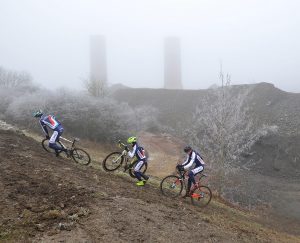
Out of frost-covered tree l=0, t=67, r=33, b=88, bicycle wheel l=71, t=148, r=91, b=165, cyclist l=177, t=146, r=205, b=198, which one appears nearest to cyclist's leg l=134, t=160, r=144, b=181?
cyclist l=177, t=146, r=205, b=198

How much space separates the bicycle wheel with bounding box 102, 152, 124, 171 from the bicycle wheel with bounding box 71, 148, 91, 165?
2.92ft

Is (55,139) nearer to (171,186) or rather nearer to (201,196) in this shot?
(171,186)

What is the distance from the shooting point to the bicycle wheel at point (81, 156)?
1531cm

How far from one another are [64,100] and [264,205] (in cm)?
1663

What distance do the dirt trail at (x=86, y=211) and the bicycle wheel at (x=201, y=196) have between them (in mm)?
497

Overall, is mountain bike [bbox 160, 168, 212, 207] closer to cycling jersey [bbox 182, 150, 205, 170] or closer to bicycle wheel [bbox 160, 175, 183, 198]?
bicycle wheel [bbox 160, 175, 183, 198]

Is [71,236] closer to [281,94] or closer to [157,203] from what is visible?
[157,203]

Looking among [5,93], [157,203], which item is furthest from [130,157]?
[5,93]

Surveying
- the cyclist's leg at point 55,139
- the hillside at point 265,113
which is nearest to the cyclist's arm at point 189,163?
the cyclist's leg at point 55,139

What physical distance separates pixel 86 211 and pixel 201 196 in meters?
5.56

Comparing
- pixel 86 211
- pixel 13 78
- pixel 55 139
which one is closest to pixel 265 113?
pixel 13 78

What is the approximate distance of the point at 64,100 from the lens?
103 ft

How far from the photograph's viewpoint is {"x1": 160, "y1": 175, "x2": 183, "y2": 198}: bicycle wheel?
45.5 ft

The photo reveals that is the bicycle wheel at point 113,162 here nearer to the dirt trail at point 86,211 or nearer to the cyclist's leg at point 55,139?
the dirt trail at point 86,211
